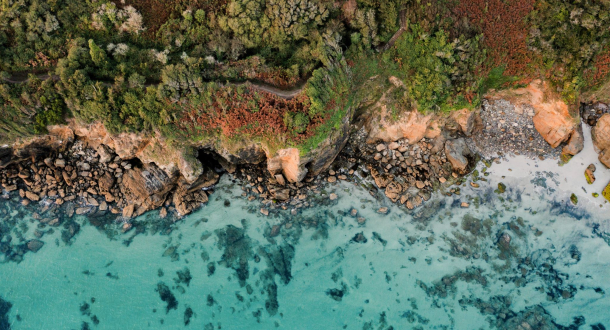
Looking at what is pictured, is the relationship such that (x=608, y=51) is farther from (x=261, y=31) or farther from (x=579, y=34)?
(x=261, y=31)

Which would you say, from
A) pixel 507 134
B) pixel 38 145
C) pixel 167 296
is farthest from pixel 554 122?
pixel 38 145

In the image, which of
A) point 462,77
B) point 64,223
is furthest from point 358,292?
point 64,223

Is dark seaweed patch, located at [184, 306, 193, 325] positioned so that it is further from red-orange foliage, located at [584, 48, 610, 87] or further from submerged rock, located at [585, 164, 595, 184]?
red-orange foliage, located at [584, 48, 610, 87]

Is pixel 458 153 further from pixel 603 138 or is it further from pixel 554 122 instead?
pixel 603 138

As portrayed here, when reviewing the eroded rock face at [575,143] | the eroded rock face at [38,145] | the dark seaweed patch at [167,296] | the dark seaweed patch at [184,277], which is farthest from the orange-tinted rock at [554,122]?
the eroded rock face at [38,145]

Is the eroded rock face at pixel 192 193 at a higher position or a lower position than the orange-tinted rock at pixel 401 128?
lower

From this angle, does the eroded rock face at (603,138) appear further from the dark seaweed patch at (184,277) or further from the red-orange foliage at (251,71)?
the dark seaweed patch at (184,277)
